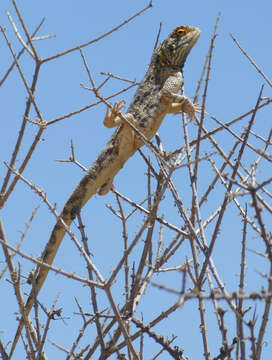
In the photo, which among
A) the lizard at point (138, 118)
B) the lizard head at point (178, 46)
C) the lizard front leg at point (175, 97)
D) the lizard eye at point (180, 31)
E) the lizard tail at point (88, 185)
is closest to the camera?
the lizard tail at point (88, 185)

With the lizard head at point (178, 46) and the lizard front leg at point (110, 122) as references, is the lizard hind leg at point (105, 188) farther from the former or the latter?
the lizard head at point (178, 46)

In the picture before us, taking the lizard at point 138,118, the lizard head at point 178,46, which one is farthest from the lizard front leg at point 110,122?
the lizard head at point 178,46

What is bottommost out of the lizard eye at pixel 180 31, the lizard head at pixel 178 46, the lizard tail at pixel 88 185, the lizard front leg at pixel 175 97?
the lizard tail at pixel 88 185

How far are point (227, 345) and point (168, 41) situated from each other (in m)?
5.08

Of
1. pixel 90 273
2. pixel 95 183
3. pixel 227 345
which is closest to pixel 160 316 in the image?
pixel 90 273

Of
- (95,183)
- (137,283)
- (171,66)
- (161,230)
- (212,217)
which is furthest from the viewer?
(171,66)

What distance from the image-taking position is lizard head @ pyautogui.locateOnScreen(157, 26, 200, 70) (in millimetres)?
8547

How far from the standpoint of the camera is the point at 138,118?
7.83 m

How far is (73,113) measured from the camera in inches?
224

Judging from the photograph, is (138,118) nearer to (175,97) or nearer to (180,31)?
(175,97)

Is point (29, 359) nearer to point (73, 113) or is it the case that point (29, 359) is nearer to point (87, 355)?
point (87, 355)

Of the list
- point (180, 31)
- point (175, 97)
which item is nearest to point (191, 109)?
point (175, 97)

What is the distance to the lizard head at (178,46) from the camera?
8.55 metres

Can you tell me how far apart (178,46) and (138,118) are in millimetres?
1406
